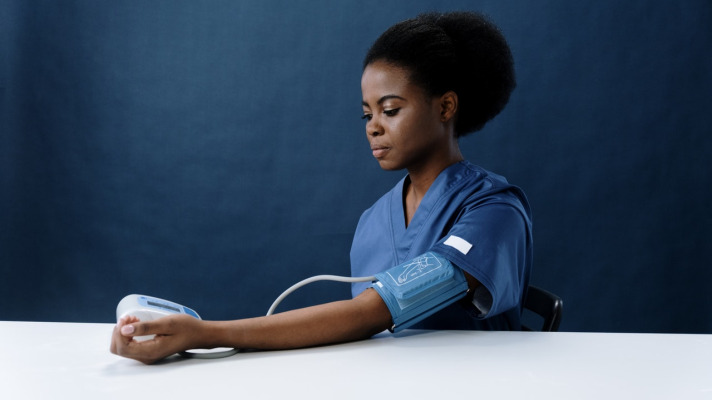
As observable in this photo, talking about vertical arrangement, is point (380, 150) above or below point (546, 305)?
above

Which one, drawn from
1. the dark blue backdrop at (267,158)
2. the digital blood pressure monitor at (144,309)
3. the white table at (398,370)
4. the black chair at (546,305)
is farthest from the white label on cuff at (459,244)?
the dark blue backdrop at (267,158)

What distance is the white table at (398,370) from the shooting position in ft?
2.08

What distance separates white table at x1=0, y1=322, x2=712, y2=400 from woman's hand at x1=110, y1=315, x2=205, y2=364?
2cm

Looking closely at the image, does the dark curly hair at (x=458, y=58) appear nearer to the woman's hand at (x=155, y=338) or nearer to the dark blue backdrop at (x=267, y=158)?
the woman's hand at (x=155, y=338)

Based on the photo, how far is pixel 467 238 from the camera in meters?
0.93

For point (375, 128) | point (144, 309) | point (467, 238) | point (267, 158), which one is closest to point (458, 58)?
point (375, 128)

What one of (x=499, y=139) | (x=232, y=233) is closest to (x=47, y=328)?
(x=232, y=233)

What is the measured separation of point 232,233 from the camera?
246 cm

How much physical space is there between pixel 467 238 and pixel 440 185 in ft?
0.81

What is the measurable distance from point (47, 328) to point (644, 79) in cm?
217

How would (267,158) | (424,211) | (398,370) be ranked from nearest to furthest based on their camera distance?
1. (398,370)
2. (424,211)
3. (267,158)

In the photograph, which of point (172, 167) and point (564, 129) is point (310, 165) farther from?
point (564, 129)

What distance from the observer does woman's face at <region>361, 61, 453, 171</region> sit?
1.16 meters

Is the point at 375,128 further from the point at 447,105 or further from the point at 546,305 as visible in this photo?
the point at 546,305
